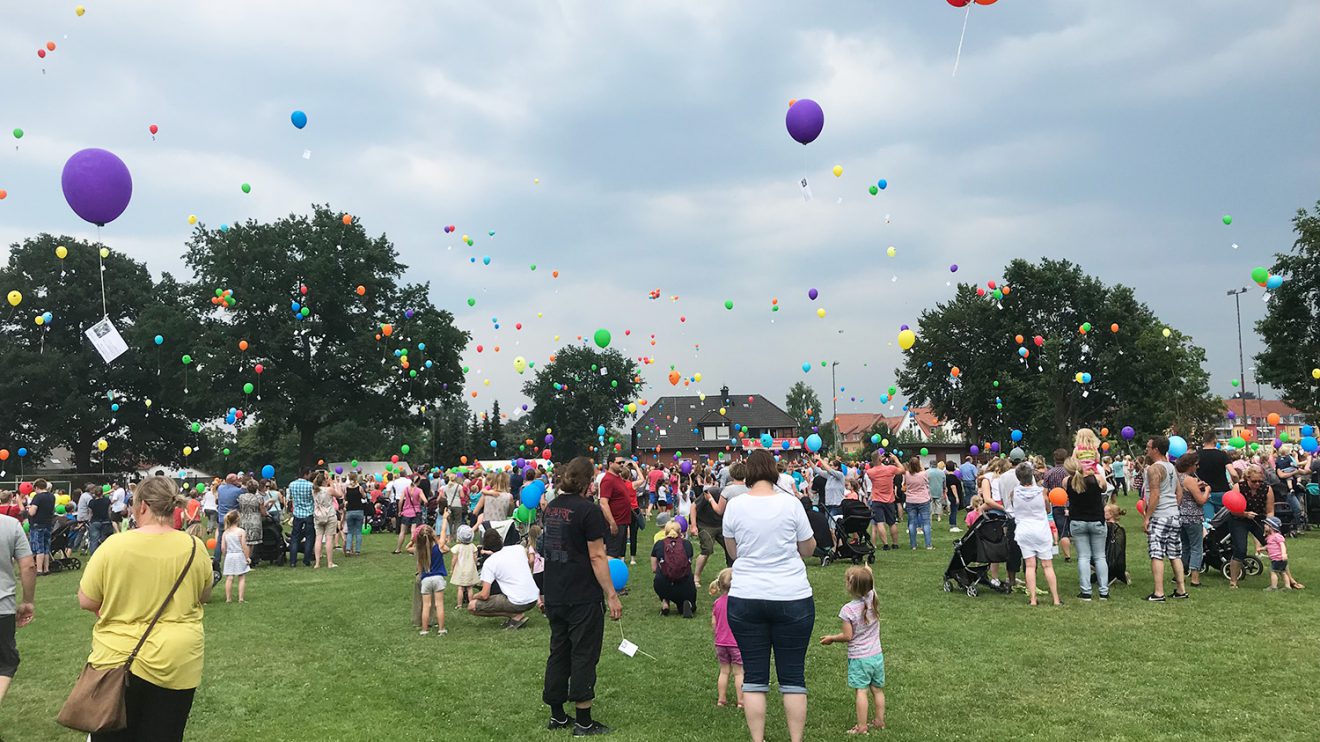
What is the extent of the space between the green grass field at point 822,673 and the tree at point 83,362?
31.7 m

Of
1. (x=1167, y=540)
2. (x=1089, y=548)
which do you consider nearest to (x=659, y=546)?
(x=1089, y=548)

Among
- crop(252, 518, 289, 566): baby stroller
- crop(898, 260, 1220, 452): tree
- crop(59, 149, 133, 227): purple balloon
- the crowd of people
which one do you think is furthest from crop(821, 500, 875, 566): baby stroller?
crop(898, 260, 1220, 452): tree

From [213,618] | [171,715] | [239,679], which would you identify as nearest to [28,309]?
[213,618]

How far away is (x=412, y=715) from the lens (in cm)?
549

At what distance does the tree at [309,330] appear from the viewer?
33.9m

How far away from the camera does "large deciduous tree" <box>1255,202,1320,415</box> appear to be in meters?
32.2

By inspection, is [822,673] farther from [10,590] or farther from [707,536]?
[10,590]

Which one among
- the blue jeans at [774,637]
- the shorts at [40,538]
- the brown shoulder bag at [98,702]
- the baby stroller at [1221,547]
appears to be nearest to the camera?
the brown shoulder bag at [98,702]

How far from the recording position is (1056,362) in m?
37.6

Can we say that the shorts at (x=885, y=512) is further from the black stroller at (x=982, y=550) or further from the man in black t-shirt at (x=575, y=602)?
the man in black t-shirt at (x=575, y=602)

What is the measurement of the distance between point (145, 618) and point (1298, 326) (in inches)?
1629

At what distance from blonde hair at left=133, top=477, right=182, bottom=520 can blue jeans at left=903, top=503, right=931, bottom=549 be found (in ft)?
39.8

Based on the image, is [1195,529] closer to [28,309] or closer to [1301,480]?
[1301,480]

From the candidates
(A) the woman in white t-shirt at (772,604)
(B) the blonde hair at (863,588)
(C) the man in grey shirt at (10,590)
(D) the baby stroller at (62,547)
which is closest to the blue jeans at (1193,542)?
(B) the blonde hair at (863,588)
